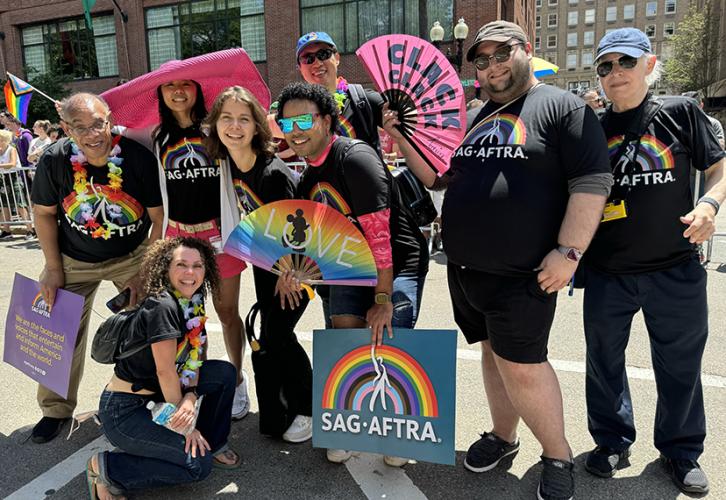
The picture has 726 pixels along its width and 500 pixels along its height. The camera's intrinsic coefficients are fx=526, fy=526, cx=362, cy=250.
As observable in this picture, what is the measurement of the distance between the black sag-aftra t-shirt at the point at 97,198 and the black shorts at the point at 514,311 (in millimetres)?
1899

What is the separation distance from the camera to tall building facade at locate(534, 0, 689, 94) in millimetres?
68250

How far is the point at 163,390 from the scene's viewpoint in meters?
2.38

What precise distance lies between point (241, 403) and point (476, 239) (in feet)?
6.09

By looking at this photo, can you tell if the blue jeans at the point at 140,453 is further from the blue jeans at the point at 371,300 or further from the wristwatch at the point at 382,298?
the wristwatch at the point at 382,298

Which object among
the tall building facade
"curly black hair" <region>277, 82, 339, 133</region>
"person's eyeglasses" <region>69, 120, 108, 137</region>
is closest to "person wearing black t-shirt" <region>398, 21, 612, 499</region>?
"curly black hair" <region>277, 82, 339, 133</region>

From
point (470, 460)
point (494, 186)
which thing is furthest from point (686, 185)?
point (470, 460)

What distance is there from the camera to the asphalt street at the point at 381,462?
7.90ft

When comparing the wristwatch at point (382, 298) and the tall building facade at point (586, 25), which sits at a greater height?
the tall building facade at point (586, 25)

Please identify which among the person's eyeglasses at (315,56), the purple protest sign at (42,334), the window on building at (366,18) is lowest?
the purple protest sign at (42,334)

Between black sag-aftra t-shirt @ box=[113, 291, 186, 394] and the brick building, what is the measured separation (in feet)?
58.2

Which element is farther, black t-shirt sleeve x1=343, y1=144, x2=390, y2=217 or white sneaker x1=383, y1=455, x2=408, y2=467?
white sneaker x1=383, y1=455, x2=408, y2=467

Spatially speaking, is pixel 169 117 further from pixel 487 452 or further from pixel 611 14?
pixel 611 14

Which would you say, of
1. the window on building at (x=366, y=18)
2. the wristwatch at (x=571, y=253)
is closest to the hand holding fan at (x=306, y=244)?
the wristwatch at (x=571, y=253)

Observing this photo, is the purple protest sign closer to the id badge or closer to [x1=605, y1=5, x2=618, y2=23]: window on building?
the id badge
